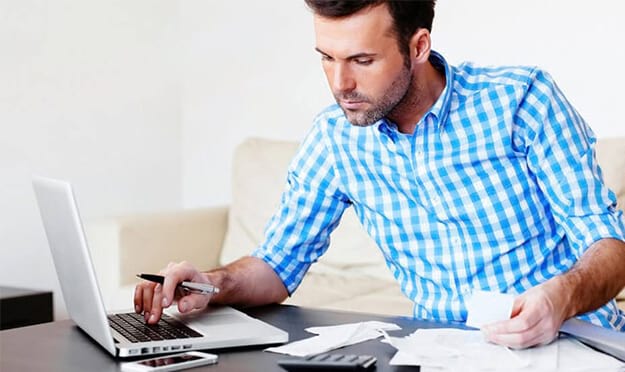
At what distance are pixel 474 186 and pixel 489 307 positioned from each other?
399 mm

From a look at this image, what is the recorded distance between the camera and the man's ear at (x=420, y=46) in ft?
5.02

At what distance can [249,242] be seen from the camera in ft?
10.4

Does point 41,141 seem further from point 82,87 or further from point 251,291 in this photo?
point 251,291

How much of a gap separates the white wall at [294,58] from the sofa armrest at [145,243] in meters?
0.54

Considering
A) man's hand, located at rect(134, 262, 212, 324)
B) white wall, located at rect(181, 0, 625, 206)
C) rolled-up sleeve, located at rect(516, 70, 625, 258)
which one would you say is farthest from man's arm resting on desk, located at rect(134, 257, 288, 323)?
white wall, located at rect(181, 0, 625, 206)

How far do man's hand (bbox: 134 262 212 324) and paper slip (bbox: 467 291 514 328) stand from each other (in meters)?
0.42

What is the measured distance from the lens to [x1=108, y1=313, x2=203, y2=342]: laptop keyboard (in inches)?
48.2

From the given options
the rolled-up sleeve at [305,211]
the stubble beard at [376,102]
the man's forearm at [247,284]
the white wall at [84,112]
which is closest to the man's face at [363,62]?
the stubble beard at [376,102]

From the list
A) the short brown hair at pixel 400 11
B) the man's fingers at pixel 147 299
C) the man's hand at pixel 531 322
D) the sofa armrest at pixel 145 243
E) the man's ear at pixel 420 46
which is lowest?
the sofa armrest at pixel 145 243

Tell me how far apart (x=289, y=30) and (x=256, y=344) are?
238 cm

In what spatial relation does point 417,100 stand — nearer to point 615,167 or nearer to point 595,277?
point 595,277

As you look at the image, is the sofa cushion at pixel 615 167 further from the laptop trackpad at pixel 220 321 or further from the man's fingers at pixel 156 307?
the man's fingers at pixel 156 307

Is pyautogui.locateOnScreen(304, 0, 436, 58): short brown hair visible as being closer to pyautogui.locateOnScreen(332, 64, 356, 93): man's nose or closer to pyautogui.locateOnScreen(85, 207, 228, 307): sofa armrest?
pyautogui.locateOnScreen(332, 64, 356, 93): man's nose

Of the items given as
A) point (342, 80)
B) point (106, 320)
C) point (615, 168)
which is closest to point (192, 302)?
point (106, 320)
